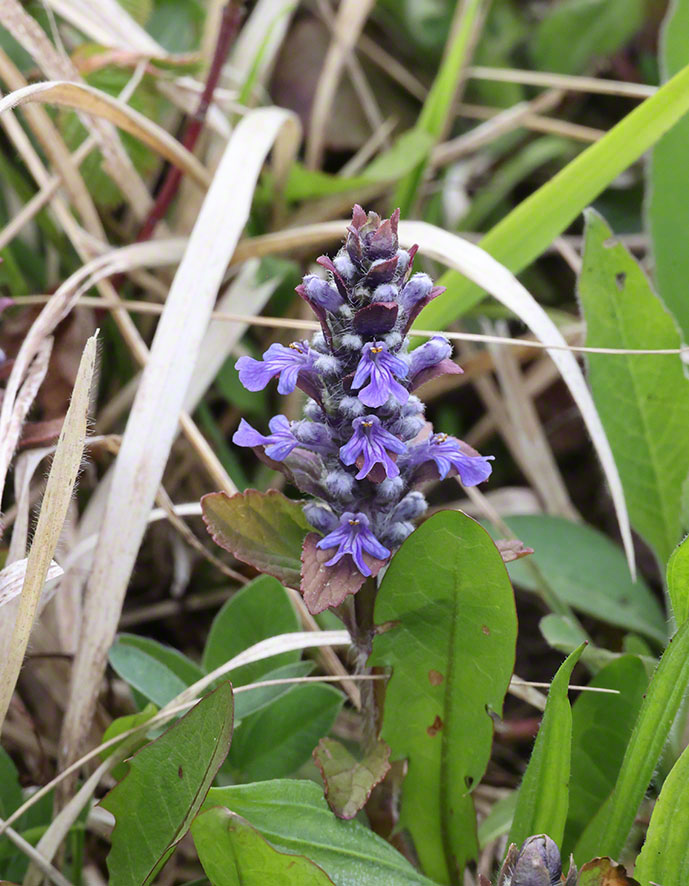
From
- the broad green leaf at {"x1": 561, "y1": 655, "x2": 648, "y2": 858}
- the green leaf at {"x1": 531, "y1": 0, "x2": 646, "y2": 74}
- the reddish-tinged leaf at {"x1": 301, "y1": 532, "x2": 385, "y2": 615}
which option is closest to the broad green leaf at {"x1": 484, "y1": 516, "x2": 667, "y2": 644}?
the broad green leaf at {"x1": 561, "y1": 655, "x2": 648, "y2": 858}

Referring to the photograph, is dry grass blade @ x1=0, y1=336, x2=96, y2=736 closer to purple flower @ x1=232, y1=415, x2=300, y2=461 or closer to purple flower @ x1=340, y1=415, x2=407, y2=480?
purple flower @ x1=232, y1=415, x2=300, y2=461

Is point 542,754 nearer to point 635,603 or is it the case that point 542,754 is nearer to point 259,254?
point 635,603

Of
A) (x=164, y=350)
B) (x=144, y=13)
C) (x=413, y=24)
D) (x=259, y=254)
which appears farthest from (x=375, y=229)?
(x=413, y=24)

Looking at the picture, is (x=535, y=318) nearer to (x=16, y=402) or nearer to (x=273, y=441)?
(x=273, y=441)

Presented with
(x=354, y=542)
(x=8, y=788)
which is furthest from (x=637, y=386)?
(x=8, y=788)

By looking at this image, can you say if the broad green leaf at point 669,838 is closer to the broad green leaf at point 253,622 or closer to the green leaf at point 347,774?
the green leaf at point 347,774

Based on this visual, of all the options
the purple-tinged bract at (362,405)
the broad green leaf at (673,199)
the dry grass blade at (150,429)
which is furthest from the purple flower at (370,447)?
the broad green leaf at (673,199)
